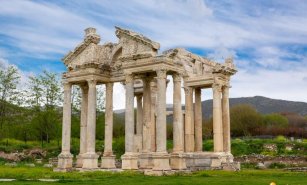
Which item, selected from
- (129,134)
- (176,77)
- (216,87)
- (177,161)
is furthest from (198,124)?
(129,134)

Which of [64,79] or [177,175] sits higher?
[64,79]

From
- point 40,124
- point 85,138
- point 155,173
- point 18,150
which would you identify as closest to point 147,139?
point 85,138

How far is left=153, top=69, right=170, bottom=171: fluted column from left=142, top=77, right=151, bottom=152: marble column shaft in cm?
367

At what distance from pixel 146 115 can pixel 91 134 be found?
4706 mm

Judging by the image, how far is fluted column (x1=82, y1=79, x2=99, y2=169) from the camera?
31.6 meters

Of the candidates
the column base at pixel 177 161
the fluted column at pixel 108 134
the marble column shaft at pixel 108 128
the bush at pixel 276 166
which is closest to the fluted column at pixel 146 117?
the fluted column at pixel 108 134

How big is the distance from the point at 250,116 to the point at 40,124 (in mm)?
57981

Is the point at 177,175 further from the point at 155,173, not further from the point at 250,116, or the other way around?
the point at 250,116

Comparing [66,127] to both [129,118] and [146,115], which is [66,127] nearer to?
[129,118]

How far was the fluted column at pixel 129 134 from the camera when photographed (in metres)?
29.5

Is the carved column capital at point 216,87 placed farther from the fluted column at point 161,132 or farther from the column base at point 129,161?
the column base at point 129,161

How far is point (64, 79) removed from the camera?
3472cm

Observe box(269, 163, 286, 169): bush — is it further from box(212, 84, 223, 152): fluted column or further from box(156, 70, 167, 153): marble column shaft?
box(156, 70, 167, 153): marble column shaft

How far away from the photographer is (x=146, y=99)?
107 feet
